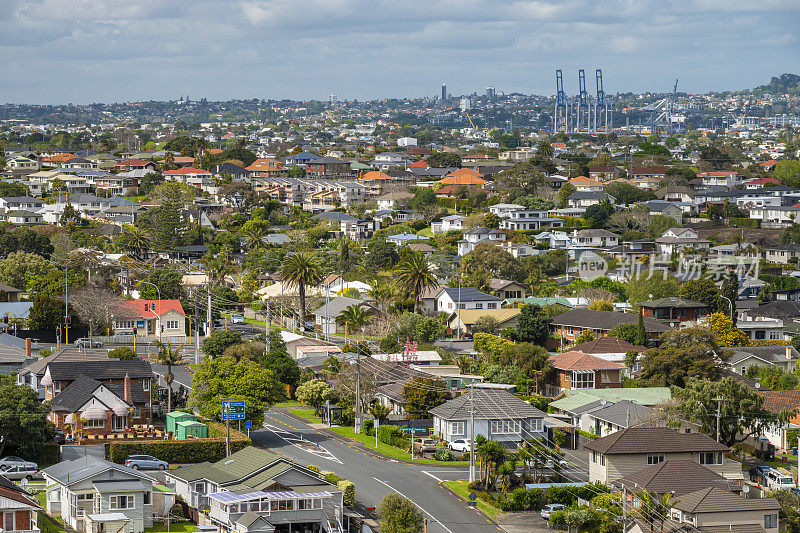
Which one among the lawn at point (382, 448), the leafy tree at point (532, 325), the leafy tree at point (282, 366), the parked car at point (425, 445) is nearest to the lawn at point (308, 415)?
the lawn at point (382, 448)

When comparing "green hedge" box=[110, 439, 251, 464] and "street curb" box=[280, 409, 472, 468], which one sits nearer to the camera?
"green hedge" box=[110, 439, 251, 464]

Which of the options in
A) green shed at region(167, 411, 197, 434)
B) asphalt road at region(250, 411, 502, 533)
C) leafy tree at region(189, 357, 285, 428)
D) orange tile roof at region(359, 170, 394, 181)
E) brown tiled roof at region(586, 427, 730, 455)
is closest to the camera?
asphalt road at region(250, 411, 502, 533)

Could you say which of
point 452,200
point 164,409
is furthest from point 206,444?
point 452,200

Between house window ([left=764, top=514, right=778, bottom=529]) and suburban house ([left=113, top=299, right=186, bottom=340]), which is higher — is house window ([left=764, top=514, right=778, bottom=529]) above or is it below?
below

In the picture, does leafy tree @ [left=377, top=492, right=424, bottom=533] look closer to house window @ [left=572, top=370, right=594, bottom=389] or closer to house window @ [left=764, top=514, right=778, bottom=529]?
house window @ [left=764, top=514, right=778, bottom=529]

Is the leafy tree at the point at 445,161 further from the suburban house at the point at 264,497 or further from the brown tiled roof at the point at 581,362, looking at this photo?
the suburban house at the point at 264,497

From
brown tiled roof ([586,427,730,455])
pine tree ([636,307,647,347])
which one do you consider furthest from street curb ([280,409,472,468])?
pine tree ([636,307,647,347])
